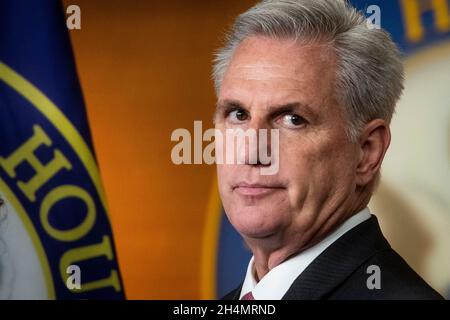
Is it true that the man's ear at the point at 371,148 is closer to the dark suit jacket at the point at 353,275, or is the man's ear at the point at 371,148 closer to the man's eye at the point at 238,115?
the dark suit jacket at the point at 353,275

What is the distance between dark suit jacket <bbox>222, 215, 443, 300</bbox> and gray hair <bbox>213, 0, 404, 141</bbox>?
18 cm

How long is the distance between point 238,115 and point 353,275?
1.09 feet

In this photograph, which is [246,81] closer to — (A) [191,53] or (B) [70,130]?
(A) [191,53]

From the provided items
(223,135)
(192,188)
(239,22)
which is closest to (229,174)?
(223,135)

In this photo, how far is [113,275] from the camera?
5.65 ft

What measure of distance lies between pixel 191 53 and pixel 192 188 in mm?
306

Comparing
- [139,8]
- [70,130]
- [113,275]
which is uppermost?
[139,8]

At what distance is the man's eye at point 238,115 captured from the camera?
128 centimetres

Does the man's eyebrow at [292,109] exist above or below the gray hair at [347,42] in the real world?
below

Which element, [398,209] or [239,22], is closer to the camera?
[239,22]

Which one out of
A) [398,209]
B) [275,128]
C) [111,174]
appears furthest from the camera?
[111,174]

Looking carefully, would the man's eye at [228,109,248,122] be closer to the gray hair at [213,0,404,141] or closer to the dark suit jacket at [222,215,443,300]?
the gray hair at [213,0,404,141]

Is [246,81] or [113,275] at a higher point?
[246,81]

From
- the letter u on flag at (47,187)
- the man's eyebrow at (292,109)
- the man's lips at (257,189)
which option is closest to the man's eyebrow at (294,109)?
the man's eyebrow at (292,109)
